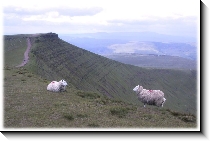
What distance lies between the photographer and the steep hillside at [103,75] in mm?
78125

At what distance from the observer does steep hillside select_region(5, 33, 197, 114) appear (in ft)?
256

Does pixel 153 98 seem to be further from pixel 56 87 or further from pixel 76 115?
pixel 56 87

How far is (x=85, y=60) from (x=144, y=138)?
102m

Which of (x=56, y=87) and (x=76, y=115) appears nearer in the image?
(x=76, y=115)

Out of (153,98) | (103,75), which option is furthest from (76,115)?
(103,75)

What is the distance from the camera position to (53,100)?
19.6m

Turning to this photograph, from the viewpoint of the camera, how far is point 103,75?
101438 mm

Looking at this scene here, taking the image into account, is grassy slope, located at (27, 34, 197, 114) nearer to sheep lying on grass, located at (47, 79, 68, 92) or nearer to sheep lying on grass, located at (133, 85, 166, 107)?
sheep lying on grass, located at (47, 79, 68, 92)

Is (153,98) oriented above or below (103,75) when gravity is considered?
above

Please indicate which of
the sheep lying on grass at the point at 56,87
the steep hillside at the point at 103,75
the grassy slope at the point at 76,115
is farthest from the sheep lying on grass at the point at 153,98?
the steep hillside at the point at 103,75

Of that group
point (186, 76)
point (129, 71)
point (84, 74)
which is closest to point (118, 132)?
point (84, 74)

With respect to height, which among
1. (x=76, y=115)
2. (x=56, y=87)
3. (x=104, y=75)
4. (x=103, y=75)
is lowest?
(x=104, y=75)

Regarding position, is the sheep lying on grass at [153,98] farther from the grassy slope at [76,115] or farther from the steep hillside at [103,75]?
the steep hillside at [103,75]

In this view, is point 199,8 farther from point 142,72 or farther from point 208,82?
point 142,72
